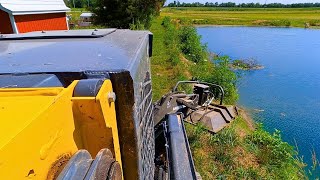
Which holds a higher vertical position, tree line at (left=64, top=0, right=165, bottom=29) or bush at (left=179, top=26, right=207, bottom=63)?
tree line at (left=64, top=0, right=165, bottom=29)

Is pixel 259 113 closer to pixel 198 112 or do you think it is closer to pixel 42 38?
pixel 198 112

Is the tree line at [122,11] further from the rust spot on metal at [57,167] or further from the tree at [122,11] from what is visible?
the rust spot on metal at [57,167]

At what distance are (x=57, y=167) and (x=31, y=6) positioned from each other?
13048mm

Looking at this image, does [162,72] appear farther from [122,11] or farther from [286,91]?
[122,11]

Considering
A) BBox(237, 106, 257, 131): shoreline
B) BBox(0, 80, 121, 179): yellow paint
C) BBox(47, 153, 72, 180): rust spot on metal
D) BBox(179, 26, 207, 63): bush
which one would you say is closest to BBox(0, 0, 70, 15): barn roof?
BBox(179, 26, 207, 63): bush

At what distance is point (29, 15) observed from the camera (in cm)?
1189

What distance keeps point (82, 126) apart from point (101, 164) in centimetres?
20

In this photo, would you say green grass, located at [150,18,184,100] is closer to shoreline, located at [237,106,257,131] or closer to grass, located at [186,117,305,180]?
grass, located at [186,117,305,180]

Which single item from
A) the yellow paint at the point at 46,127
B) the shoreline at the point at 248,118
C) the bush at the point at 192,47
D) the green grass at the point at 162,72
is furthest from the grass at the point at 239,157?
the bush at the point at 192,47

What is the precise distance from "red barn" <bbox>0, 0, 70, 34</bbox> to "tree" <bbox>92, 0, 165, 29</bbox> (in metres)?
4.07

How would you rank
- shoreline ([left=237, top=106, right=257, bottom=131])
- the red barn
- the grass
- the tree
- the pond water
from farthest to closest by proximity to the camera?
1. the tree
2. the red barn
3. shoreline ([left=237, top=106, right=257, bottom=131])
4. the pond water
5. the grass

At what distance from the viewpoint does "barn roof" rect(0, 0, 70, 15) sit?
10.9 meters

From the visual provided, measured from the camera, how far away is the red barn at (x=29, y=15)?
1102 centimetres

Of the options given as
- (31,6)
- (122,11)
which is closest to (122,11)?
(122,11)
